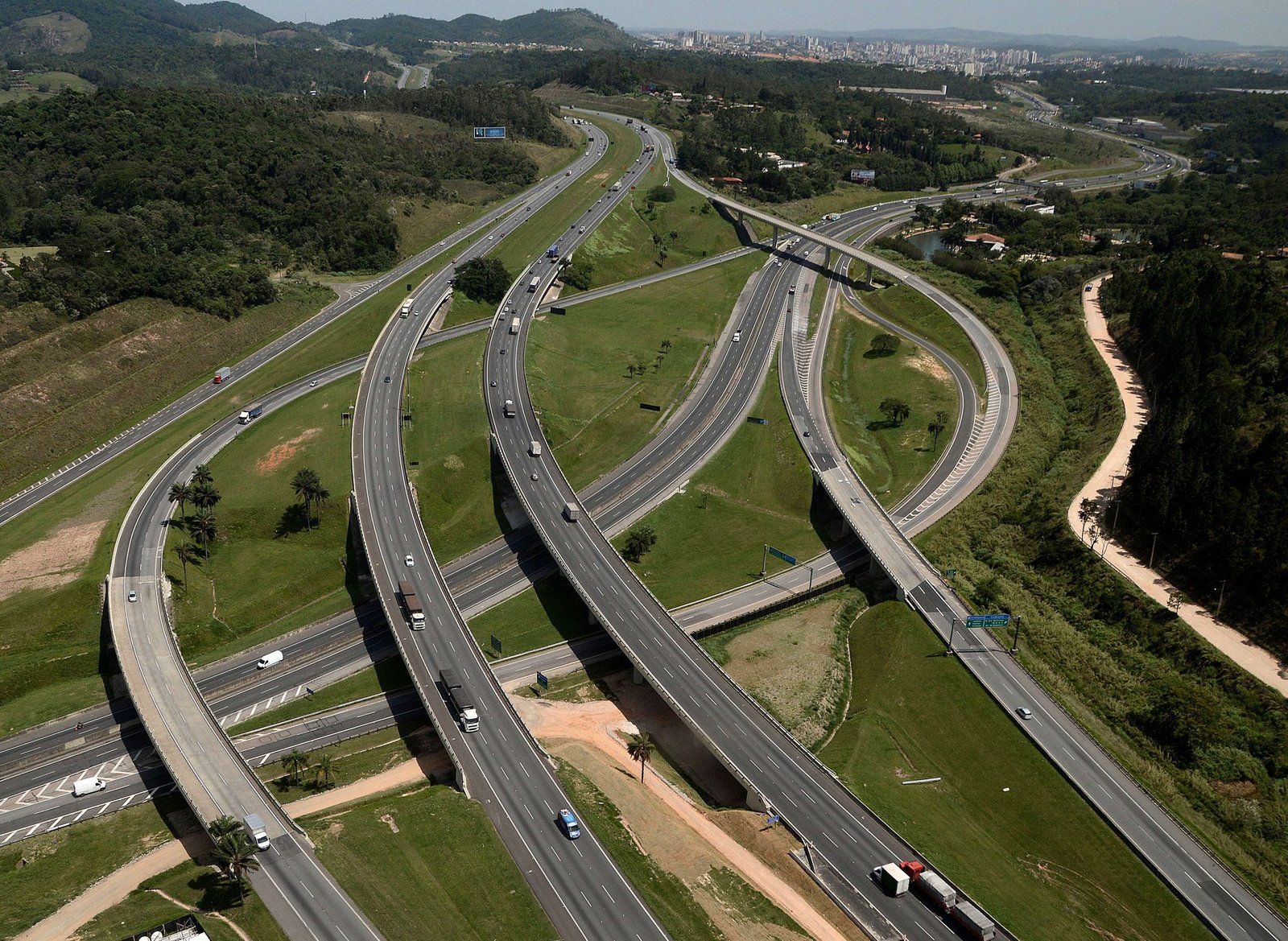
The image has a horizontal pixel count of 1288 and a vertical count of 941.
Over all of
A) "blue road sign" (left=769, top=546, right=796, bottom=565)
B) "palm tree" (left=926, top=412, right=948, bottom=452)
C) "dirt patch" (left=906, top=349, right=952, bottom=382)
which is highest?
"dirt patch" (left=906, top=349, right=952, bottom=382)

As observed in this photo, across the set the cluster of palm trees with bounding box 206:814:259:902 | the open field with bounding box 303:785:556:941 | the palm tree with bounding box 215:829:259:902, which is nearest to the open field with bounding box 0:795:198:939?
the cluster of palm trees with bounding box 206:814:259:902

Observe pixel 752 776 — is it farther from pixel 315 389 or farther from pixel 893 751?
pixel 315 389

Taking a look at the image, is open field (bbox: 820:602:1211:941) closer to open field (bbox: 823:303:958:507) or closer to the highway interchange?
the highway interchange

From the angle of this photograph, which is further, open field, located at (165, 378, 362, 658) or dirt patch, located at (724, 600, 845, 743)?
open field, located at (165, 378, 362, 658)

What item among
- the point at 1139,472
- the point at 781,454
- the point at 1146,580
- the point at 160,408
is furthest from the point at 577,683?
the point at 160,408

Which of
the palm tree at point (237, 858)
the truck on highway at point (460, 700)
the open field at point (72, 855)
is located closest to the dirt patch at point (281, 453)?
the truck on highway at point (460, 700)

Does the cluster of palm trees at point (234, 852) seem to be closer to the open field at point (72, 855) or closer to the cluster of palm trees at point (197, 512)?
the open field at point (72, 855)
